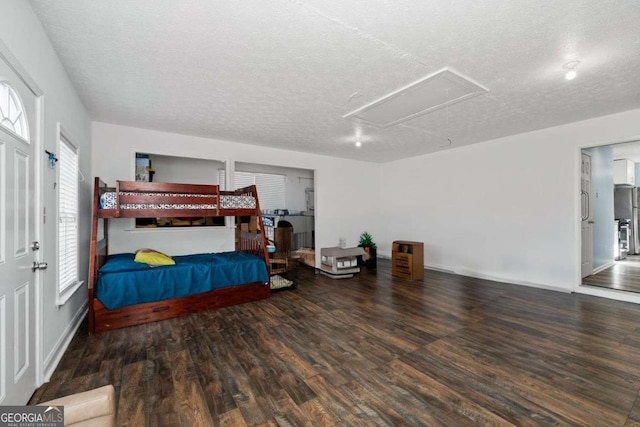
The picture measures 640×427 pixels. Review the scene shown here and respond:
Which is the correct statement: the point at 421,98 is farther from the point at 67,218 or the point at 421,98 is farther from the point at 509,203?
the point at 67,218

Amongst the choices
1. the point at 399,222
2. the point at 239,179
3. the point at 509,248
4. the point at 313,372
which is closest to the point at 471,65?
the point at 313,372

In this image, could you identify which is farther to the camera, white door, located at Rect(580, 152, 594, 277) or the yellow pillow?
white door, located at Rect(580, 152, 594, 277)

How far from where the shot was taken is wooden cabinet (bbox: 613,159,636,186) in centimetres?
653

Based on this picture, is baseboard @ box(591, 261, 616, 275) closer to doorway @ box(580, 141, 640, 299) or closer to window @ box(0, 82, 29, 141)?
doorway @ box(580, 141, 640, 299)

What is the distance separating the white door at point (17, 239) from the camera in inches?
58.7

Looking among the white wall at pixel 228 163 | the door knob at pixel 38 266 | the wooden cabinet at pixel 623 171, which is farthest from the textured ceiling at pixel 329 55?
the wooden cabinet at pixel 623 171

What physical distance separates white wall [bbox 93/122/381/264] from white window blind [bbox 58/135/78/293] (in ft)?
3.53

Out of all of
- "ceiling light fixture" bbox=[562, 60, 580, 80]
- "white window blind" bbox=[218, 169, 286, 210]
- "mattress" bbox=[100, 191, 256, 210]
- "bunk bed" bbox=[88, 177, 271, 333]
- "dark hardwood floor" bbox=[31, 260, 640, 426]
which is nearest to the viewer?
"dark hardwood floor" bbox=[31, 260, 640, 426]

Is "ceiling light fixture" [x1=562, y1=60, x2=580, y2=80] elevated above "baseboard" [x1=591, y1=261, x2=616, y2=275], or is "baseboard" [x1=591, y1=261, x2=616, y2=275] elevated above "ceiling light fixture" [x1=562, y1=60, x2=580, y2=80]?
"ceiling light fixture" [x1=562, y1=60, x2=580, y2=80]

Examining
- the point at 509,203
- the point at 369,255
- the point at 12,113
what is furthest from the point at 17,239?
the point at 509,203

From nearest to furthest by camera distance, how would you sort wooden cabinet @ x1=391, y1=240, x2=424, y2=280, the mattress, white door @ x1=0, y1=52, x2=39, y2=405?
white door @ x1=0, y1=52, x2=39, y2=405, the mattress, wooden cabinet @ x1=391, y1=240, x2=424, y2=280

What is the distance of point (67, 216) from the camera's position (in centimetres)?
281

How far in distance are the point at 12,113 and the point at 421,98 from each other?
3.52 metres

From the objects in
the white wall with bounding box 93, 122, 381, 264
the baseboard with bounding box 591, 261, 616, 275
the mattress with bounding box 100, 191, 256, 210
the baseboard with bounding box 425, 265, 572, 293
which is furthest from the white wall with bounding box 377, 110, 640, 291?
the mattress with bounding box 100, 191, 256, 210
